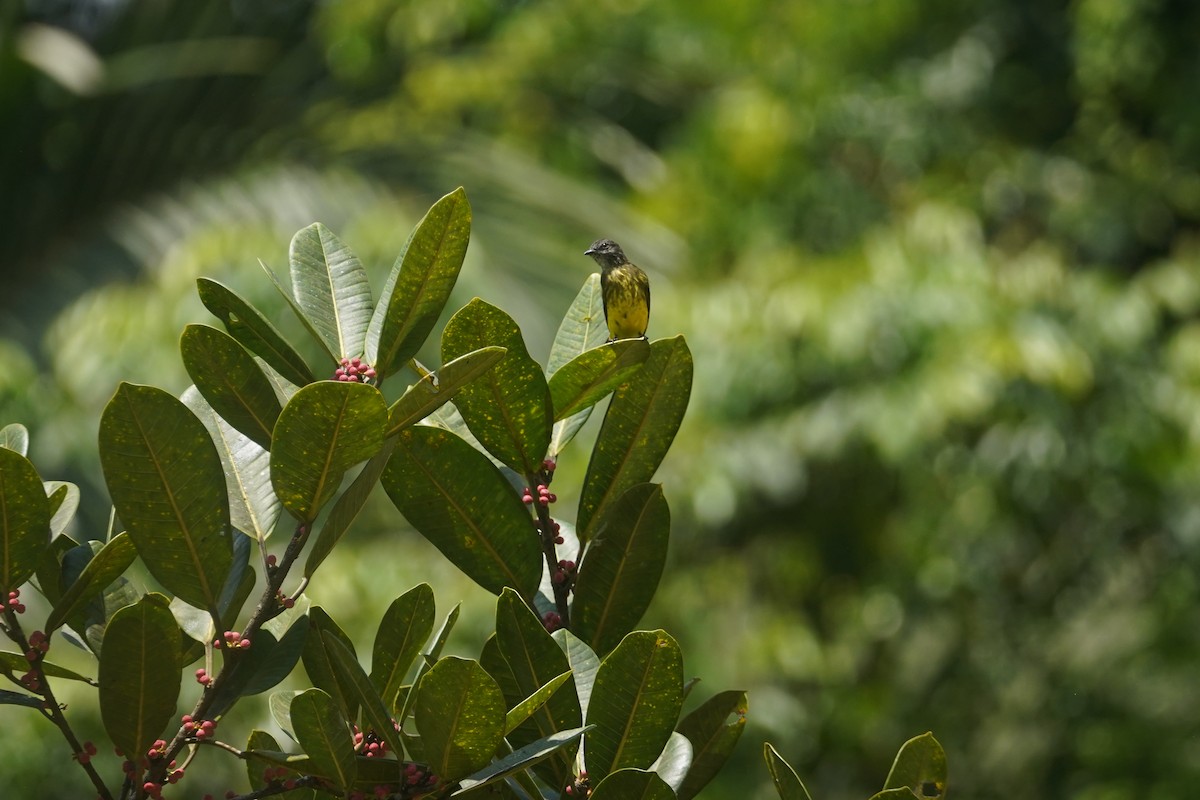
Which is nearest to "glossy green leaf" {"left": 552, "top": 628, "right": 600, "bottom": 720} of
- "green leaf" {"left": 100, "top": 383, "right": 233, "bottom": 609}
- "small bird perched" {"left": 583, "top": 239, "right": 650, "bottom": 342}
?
"green leaf" {"left": 100, "top": 383, "right": 233, "bottom": 609}

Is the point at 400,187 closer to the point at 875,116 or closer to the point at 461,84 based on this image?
the point at 461,84

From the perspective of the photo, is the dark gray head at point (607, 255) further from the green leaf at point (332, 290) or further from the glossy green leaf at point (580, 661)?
the glossy green leaf at point (580, 661)

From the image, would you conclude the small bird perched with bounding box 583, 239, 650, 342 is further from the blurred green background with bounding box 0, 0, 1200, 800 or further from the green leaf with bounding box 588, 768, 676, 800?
the blurred green background with bounding box 0, 0, 1200, 800

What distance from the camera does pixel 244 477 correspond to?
125 centimetres

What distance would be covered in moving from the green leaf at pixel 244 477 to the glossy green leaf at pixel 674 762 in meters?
0.37

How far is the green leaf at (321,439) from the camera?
40.5 inches

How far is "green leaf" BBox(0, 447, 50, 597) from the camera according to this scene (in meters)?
1.08

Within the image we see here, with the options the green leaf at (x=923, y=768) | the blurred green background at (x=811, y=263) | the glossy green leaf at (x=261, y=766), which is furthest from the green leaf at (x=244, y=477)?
the blurred green background at (x=811, y=263)

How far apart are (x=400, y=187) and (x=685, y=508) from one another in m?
1.95

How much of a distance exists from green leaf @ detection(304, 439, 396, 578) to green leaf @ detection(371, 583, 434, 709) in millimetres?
129

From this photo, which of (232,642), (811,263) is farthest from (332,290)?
(811,263)

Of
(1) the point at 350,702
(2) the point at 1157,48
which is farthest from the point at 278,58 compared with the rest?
(1) the point at 350,702

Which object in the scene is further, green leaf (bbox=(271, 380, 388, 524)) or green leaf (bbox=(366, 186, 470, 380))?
green leaf (bbox=(366, 186, 470, 380))

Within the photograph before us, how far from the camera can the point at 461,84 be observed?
23.7ft
